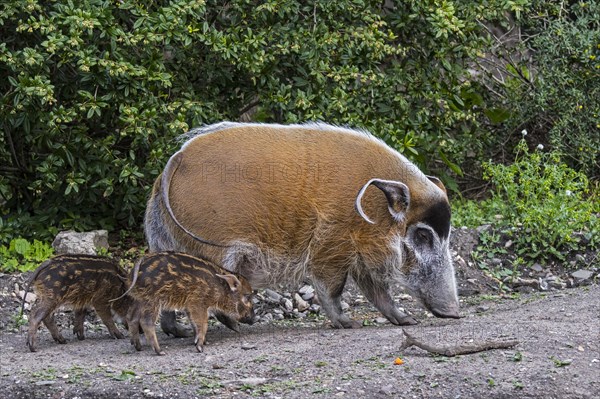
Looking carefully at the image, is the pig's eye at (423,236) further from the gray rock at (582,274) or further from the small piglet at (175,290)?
the gray rock at (582,274)

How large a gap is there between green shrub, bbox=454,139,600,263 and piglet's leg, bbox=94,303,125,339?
11.6 ft

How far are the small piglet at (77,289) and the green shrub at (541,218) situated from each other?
3636 mm

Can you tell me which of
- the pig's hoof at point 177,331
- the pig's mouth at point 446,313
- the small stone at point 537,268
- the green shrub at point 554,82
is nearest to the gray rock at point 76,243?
the pig's hoof at point 177,331

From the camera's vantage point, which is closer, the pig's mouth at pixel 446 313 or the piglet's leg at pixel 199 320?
the piglet's leg at pixel 199 320

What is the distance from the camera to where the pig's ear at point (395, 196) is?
756cm

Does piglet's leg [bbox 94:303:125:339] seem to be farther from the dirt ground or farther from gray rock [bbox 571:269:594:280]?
Result: gray rock [bbox 571:269:594:280]

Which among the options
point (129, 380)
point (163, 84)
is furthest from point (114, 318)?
point (163, 84)

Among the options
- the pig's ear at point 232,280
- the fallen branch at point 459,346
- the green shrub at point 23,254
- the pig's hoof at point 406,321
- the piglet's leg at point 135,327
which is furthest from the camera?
the green shrub at point 23,254

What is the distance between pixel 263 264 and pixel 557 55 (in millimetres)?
5528

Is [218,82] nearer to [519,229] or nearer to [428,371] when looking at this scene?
[519,229]

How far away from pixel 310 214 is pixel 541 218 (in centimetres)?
275

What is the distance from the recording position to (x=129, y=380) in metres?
6.06

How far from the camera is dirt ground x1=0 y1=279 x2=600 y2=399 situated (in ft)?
19.1

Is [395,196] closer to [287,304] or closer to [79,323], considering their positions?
[287,304]
